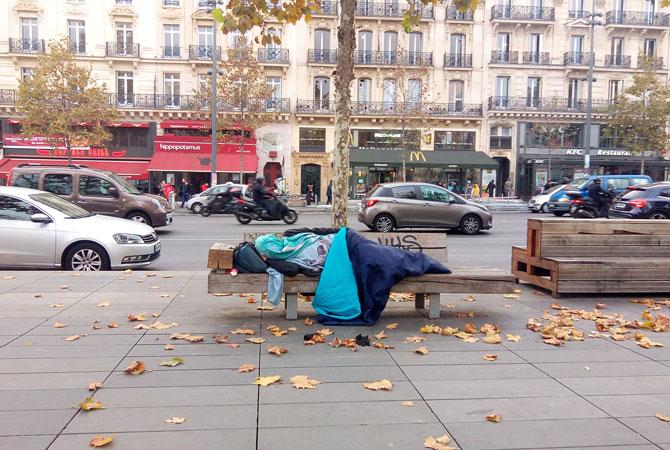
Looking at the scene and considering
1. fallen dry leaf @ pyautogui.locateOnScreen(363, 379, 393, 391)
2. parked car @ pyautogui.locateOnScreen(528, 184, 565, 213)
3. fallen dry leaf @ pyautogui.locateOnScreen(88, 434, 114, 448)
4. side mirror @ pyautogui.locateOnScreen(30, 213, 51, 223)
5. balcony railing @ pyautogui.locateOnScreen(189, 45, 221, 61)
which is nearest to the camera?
fallen dry leaf @ pyautogui.locateOnScreen(88, 434, 114, 448)

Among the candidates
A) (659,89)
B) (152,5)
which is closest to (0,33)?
(152,5)

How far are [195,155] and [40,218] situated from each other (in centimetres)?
2935

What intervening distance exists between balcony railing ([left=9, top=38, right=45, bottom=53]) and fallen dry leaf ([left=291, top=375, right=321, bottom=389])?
3980 centimetres

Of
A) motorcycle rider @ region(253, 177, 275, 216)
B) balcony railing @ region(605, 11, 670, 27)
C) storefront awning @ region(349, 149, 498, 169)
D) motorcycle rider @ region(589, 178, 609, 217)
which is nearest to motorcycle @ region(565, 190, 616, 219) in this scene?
motorcycle rider @ region(589, 178, 609, 217)

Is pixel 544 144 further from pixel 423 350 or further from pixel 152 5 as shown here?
pixel 423 350

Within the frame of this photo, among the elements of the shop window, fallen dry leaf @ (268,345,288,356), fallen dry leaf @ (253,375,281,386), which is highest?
the shop window

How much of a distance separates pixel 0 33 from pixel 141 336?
40.1m

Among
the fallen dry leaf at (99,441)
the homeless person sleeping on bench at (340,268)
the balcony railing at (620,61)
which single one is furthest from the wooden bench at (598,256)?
the balcony railing at (620,61)

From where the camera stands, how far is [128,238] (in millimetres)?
9438

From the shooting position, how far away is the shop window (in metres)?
14.9

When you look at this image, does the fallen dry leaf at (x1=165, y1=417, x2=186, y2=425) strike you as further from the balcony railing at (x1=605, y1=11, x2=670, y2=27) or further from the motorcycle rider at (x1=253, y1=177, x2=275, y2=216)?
the balcony railing at (x1=605, y1=11, x2=670, y2=27)

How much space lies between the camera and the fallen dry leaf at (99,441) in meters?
3.10

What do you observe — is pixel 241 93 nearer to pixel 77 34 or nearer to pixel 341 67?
pixel 77 34

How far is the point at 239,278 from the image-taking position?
5.61m
